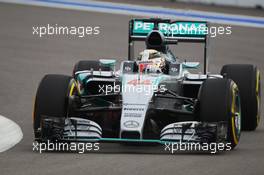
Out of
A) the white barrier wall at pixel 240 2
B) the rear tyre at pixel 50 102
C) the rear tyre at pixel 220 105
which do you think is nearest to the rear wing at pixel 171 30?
the rear tyre at pixel 220 105

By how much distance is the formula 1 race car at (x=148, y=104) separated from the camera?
1159 cm

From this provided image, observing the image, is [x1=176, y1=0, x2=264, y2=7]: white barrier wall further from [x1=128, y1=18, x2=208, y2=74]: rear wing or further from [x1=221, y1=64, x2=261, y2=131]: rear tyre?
[x1=221, y1=64, x2=261, y2=131]: rear tyre

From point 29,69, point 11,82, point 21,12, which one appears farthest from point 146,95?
point 21,12

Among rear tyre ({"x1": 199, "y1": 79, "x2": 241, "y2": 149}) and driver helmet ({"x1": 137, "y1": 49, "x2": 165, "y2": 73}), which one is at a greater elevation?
driver helmet ({"x1": 137, "y1": 49, "x2": 165, "y2": 73})

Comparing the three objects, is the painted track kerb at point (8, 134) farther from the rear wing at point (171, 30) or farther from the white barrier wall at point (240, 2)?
the white barrier wall at point (240, 2)

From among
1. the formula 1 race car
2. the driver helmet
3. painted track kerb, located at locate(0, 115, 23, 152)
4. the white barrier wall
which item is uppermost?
the white barrier wall

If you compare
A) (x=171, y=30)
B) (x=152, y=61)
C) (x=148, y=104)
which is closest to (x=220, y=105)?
(x=148, y=104)

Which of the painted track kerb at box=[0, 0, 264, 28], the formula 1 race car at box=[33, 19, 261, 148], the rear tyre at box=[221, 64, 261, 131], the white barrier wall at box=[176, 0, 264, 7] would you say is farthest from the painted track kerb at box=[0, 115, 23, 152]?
the white barrier wall at box=[176, 0, 264, 7]

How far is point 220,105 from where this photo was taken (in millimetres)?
11727

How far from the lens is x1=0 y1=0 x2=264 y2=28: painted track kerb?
89.4 ft

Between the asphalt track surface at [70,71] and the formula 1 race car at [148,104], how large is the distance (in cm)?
27

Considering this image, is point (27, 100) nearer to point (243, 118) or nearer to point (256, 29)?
point (243, 118)

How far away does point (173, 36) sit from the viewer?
14922mm

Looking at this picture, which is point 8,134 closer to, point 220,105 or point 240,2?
point 220,105
